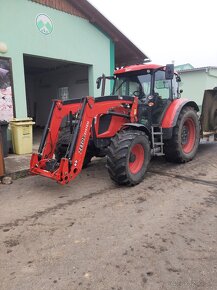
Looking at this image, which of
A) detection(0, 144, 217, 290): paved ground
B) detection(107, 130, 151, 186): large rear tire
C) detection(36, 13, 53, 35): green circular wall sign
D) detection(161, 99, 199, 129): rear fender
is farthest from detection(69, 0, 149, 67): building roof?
detection(0, 144, 217, 290): paved ground

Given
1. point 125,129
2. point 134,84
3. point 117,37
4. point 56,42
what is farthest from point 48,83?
point 125,129

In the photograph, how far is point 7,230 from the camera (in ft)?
12.0

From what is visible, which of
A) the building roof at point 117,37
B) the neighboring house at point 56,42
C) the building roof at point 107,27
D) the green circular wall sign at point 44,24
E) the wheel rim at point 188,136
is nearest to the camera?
the wheel rim at point 188,136

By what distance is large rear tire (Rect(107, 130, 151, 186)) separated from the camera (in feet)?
16.2

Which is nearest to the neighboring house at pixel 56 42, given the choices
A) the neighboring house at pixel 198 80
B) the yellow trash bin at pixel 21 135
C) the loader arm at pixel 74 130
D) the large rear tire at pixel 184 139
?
the yellow trash bin at pixel 21 135

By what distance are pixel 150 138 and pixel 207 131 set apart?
2.95 metres

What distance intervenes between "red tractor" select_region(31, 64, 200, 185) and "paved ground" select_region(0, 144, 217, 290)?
0.47 meters

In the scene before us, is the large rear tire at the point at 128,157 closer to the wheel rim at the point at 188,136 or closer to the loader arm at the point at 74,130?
the loader arm at the point at 74,130

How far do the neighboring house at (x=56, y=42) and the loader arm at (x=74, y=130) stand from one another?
3250mm

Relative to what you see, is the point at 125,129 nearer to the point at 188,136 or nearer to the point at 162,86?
the point at 162,86

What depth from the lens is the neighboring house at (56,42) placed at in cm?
806

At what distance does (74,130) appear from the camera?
489 centimetres

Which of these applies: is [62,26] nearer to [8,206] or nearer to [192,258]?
[8,206]

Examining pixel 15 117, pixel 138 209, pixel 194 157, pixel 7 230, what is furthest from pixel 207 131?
pixel 7 230
